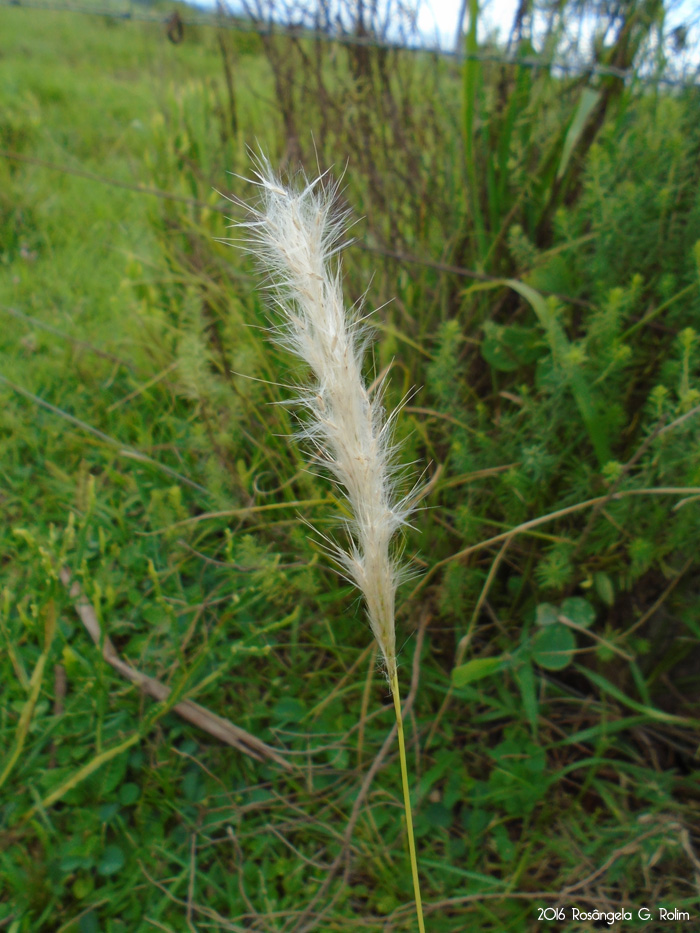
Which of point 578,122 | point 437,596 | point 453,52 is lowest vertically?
point 437,596

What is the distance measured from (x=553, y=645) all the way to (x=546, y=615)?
0.06m

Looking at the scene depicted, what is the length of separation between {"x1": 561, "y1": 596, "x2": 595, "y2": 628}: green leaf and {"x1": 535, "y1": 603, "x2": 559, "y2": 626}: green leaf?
0.06 feet

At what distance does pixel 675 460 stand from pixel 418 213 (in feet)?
3.65

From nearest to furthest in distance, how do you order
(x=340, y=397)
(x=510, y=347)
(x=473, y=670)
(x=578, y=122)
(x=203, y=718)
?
1. (x=340, y=397)
2. (x=473, y=670)
3. (x=203, y=718)
4. (x=510, y=347)
5. (x=578, y=122)

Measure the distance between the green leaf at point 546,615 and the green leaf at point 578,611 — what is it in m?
0.02

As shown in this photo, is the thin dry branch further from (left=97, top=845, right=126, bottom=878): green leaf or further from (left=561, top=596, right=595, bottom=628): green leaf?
(left=561, top=596, right=595, bottom=628): green leaf

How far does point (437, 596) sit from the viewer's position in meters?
1.45

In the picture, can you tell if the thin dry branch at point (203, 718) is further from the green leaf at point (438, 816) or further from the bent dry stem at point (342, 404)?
the bent dry stem at point (342, 404)

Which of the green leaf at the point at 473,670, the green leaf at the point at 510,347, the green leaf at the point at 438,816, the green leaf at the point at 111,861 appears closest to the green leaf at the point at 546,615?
the green leaf at the point at 473,670

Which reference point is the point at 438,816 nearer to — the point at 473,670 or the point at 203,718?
the point at 473,670

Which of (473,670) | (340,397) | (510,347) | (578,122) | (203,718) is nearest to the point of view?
(340,397)

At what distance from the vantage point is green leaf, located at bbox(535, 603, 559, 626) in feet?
4.46

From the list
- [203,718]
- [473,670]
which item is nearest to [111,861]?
[203,718]

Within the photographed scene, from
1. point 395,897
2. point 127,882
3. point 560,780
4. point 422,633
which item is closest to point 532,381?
point 422,633
